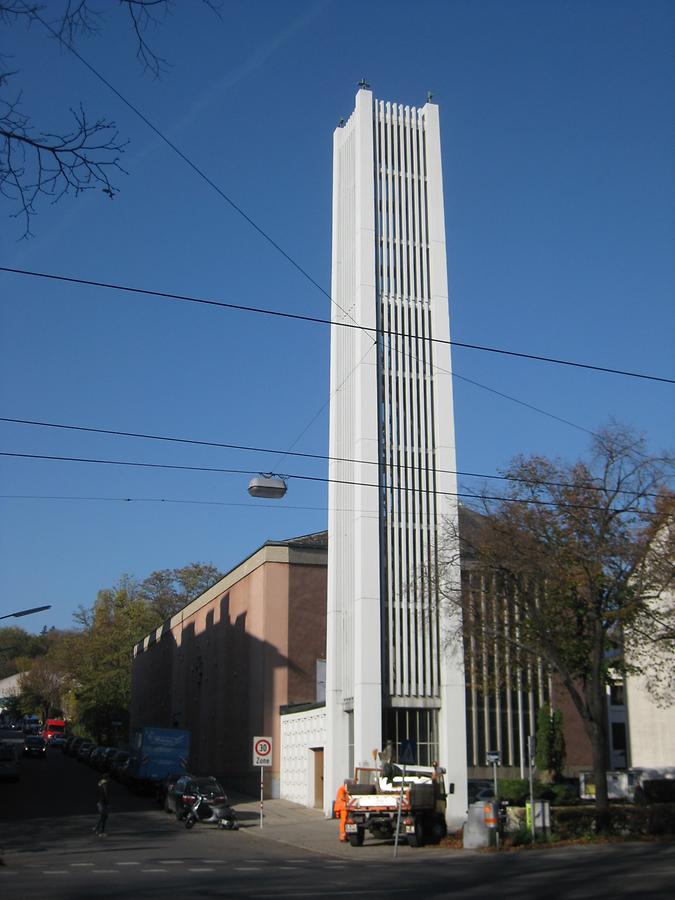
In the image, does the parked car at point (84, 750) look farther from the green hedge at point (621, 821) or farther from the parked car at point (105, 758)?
the green hedge at point (621, 821)

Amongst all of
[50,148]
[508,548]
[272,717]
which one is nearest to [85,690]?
[272,717]

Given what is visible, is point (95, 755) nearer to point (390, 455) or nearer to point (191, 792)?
point (191, 792)

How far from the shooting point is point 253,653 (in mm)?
49594

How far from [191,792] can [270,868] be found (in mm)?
14243

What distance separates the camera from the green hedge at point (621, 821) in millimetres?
27297

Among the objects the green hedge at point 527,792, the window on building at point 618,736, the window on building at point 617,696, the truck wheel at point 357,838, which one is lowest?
the truck wheel at point 357,838

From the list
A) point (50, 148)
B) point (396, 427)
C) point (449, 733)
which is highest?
point (396, 427)

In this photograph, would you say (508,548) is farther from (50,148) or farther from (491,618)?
(50,148)

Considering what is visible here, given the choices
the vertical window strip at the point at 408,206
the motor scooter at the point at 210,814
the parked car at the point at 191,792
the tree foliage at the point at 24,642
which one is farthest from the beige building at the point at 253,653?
the tree foliage at the point at 24,642

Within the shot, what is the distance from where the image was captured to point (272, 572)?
47.8 meters

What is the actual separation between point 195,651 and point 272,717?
2353 cm

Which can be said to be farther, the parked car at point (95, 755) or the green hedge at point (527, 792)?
the parked car at point (95, 755)

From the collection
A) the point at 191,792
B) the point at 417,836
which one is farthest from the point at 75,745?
the point at 417,836

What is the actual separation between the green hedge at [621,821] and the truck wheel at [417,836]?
11.7 feet
